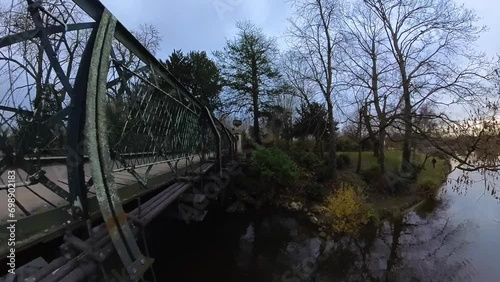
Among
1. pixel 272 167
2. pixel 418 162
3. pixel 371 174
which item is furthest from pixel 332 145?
pixel 418 162

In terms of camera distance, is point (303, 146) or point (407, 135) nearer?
point (407, 135)

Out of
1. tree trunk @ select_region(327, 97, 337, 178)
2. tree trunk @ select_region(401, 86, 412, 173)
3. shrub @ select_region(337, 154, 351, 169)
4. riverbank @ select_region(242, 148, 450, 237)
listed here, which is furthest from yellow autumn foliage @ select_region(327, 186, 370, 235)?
shrub @ select_region(337, 154, 351, 169)

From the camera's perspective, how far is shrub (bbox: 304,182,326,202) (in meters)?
16.7

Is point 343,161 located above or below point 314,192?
above

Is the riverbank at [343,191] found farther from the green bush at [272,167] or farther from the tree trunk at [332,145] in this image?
the tree trunk at [332,145]

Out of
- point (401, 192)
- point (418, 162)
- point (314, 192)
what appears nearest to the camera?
point (314, 192)

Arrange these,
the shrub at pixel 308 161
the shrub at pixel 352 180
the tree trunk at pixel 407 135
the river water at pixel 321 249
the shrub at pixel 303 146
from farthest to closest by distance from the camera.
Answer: the shrub at pixel 303 146, the shrub at pixel 308 161, the shrub at pixel 352 180, the tree trunk at pixel 407 135, the river water at pixel 321 249

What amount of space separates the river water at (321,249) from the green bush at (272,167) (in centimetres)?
173

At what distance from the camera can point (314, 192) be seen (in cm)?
1678

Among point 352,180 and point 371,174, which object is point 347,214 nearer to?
point 352,180

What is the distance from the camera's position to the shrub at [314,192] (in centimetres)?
1670

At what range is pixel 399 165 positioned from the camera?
2166 centimetres

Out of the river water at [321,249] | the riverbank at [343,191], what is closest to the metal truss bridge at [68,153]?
the river water at [321,249]

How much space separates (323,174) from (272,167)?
3925 mm
